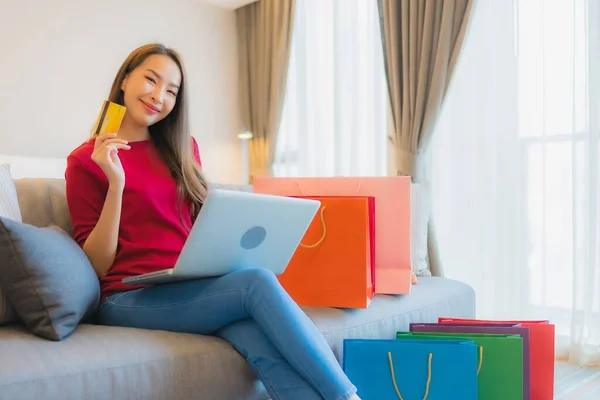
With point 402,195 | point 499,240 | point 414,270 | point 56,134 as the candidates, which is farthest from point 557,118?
point 56,134

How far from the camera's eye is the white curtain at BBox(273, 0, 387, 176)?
11.8ft

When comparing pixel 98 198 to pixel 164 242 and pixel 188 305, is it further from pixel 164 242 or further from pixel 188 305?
pixel 188 305

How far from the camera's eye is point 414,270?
261 centimetres

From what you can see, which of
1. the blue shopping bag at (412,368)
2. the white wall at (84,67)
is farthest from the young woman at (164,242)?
the white wall at (84,67)

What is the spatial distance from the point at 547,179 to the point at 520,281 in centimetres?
50

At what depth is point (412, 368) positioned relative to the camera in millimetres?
1617

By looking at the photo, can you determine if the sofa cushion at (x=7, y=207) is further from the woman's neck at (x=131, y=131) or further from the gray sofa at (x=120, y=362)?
the woman's neck at (x=131, y=131)

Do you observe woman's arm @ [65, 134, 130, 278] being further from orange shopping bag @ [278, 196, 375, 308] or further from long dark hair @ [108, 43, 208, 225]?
orange shopping bag @ [278, 196, 375, 308]

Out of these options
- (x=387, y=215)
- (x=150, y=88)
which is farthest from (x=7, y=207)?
(x=387, y=215)

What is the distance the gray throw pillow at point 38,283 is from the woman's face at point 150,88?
0.51 m

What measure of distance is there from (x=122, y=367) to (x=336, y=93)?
2756 millimetres

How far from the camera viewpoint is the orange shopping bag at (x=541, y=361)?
1785mm

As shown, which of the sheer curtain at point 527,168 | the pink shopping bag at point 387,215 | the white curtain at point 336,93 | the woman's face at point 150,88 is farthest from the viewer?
the white curtain at point 336,93

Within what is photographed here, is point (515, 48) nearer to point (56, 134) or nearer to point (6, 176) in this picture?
point (6, 176)
